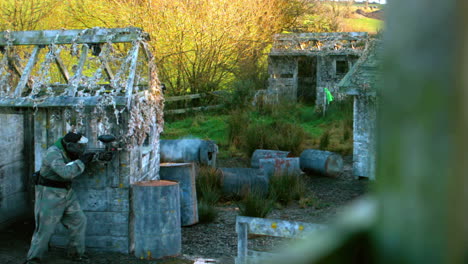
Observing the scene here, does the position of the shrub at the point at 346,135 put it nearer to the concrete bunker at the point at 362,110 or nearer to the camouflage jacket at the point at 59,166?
the concrete bunker at the point at 362,110

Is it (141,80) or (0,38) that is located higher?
(0,38)

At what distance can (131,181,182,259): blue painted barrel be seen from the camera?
715 cm

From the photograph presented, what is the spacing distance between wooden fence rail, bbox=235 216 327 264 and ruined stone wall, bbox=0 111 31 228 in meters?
4.78

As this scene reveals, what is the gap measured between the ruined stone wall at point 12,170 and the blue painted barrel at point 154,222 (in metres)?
2.34

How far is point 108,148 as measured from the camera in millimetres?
7047

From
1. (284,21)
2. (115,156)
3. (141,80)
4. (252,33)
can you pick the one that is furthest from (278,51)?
(115,156)

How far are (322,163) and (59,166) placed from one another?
6683 mm

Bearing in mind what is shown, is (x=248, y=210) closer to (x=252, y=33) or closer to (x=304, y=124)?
(x=304, y=124)

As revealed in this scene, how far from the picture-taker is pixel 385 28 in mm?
237

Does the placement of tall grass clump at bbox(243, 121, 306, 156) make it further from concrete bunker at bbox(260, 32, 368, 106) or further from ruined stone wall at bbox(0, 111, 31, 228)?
ruined stone wall at bbox(0, 111, 31, 228)

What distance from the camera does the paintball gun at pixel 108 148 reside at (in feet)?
22.7

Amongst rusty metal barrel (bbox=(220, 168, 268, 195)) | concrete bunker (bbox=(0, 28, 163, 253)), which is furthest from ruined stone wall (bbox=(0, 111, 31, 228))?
rusty metal barrel (bbox=(220, 168, 268, 195))

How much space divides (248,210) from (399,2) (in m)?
8.19

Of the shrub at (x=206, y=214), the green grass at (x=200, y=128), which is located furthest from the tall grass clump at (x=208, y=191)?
the green grass at (x=200, y=128)
